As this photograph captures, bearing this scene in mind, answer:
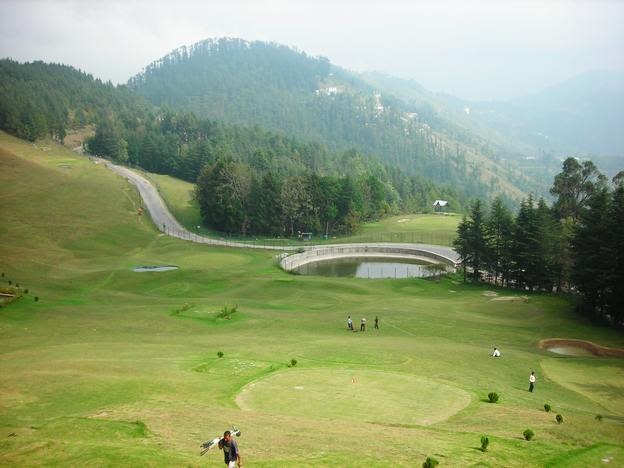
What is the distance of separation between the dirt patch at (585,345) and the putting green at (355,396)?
22.0 metres

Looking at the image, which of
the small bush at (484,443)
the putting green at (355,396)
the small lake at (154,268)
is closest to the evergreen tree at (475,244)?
the small lake at (154,268)

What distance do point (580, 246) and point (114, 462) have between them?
63.7 m

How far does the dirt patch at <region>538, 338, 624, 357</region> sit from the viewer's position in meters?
49.2

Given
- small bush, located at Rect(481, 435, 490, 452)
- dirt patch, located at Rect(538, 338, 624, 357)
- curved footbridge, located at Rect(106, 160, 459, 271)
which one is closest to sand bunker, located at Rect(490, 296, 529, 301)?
dirt patch, located at Rect(538, 338, 624, 357)

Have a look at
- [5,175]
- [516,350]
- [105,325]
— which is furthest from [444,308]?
[5,175]

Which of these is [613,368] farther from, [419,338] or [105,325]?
[105,325]

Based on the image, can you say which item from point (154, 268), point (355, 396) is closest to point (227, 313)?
point (355, 396)

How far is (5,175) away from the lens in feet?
387

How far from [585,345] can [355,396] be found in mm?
30596

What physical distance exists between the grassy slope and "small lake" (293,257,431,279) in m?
17.5

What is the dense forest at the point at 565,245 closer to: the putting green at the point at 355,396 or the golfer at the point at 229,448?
the putting green at the point at 355,396

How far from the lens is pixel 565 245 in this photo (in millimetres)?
81125

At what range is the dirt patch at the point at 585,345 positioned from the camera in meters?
49.2

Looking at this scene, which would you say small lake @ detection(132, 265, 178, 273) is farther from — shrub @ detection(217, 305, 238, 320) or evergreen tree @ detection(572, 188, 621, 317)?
evergreen tree @ detection(572, 188, 621, 317)
